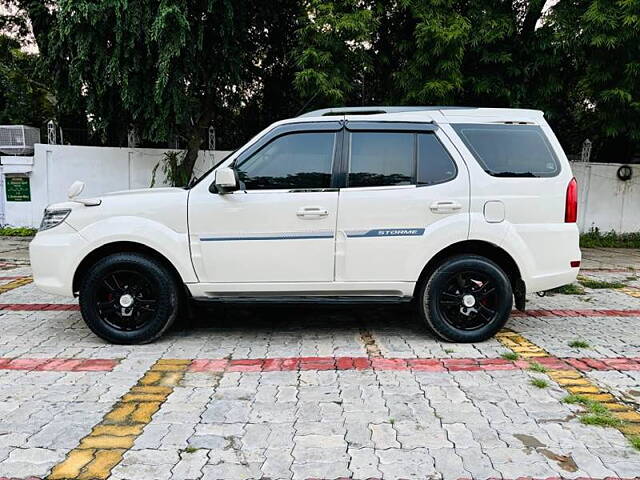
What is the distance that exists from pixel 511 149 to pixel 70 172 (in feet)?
33.0

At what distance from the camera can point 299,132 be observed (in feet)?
15.0

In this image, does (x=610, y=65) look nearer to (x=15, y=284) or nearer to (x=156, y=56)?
(x=156, y=56)

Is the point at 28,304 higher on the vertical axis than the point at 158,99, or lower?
lower

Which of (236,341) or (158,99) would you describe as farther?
(158,99)

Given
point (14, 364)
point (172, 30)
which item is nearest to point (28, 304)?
point (14, 364)

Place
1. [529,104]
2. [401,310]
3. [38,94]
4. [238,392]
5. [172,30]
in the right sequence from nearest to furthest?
[238,392] → [401,310] → [172,30] → [529,104] → [38,94]

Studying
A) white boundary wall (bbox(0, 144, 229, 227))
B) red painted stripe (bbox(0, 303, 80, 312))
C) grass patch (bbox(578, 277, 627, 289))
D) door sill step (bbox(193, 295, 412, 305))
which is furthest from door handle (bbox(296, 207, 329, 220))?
white boundary wall (bbox(0, 144, 229, 227))

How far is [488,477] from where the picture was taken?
2.62m

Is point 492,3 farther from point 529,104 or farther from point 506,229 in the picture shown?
point 506,229

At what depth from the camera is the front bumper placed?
4.45 metres

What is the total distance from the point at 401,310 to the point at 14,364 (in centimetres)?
383

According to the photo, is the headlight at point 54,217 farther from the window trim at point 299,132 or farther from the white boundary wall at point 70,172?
the white boundary wall at point 70,172

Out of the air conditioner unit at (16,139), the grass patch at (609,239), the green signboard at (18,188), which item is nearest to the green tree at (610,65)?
the grass patch at (609,239)

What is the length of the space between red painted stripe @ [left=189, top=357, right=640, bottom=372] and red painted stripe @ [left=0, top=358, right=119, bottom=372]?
0.72 m
